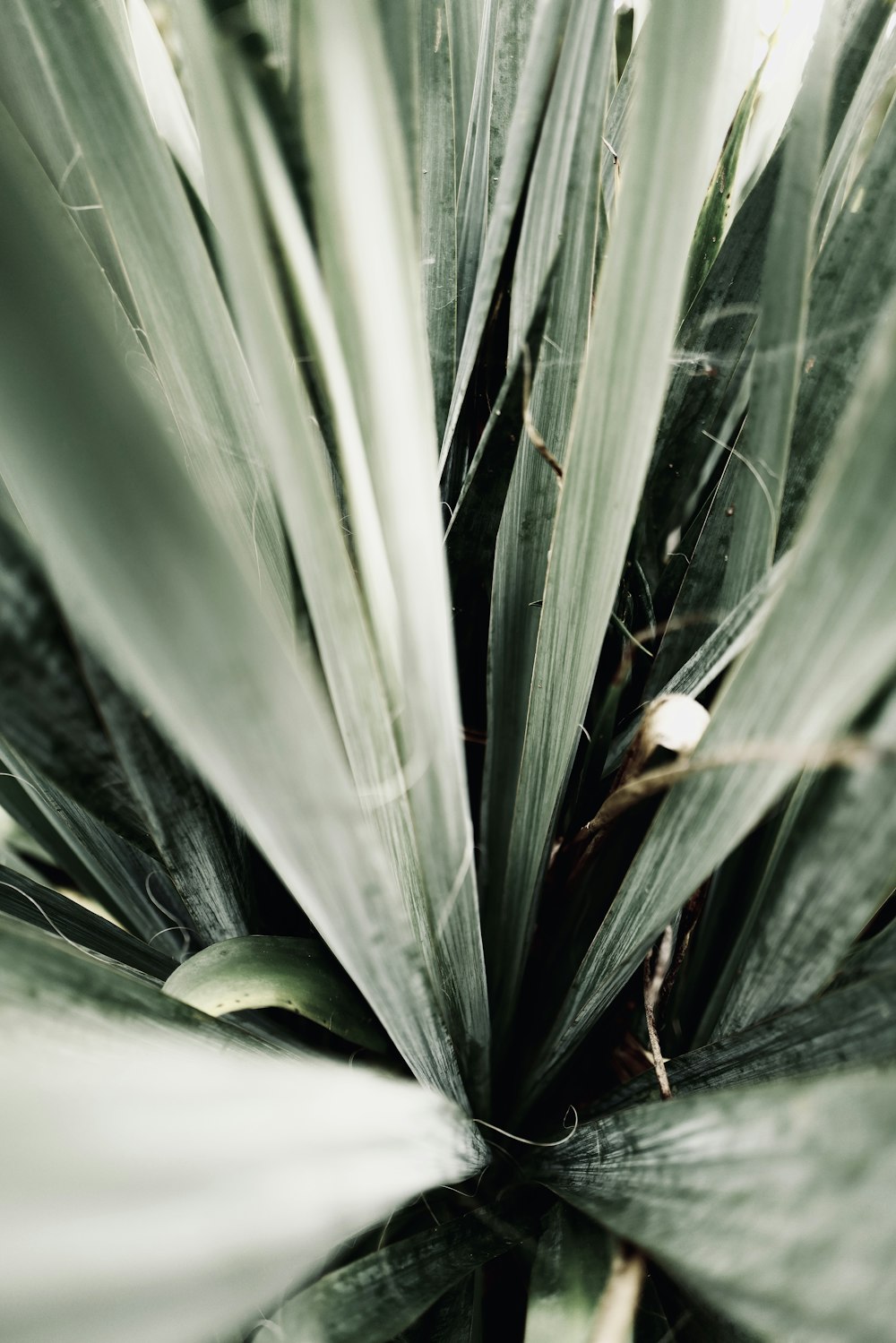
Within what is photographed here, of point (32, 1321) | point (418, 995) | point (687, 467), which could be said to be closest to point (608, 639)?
point (687, 467)

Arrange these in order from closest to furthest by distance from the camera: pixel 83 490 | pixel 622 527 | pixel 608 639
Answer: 1. pixel 83 490
2. pixel 622 527
3. pixel 608 639

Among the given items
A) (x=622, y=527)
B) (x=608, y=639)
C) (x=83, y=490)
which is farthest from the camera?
(x=608, y=639)

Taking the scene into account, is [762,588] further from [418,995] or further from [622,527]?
[418,995]

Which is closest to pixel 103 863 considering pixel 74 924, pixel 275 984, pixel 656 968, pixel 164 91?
pixel 74 924

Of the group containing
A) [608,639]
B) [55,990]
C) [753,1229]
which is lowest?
[753,1229]

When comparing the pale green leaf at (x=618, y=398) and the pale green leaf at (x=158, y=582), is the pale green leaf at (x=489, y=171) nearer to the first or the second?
the pale green leaf at (x=618, y=398)

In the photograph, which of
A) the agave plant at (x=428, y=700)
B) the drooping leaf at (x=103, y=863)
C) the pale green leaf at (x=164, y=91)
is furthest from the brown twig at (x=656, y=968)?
the pale green leaf at (x=164, y=91)

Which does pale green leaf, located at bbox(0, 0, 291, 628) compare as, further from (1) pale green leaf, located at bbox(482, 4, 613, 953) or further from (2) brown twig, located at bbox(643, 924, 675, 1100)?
(2) brown twig, located at bbox(643, 924, 675, 1100)

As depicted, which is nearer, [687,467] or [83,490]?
[83,490]

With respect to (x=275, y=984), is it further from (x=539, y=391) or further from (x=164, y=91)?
(x=164, y=91)
